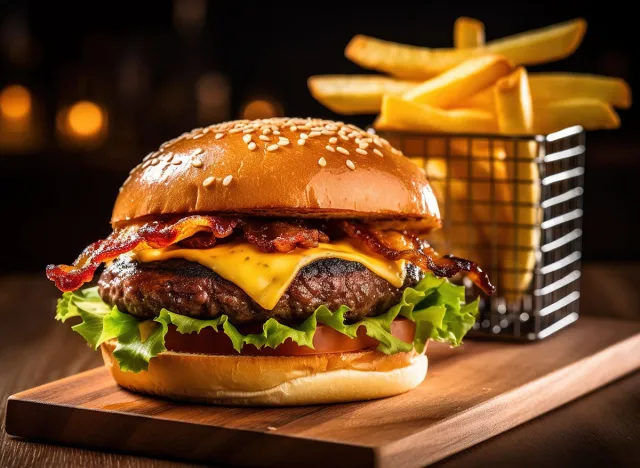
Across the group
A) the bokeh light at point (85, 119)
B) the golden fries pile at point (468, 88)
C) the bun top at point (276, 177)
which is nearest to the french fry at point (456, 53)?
the golden fries pile at point (468, 88)

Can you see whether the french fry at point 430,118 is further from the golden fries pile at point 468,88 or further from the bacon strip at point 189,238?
the bacon strip at point 189,238

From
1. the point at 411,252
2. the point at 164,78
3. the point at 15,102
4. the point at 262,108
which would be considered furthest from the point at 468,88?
the point at 15,102

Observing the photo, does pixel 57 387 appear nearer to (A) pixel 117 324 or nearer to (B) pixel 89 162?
(A) pixel 117 324

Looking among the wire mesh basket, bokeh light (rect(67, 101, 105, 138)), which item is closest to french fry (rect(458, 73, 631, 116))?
the wire mesh basket

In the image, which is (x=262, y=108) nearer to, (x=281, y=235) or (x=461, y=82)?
(x=461, y=82)

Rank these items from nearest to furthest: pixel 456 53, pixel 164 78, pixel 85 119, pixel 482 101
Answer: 1. pixel 482 101
2. pixel 456 53
3. pixel 85 119
4. pixel 164 78

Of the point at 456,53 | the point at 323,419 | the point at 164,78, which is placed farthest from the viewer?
the point at 164,78
